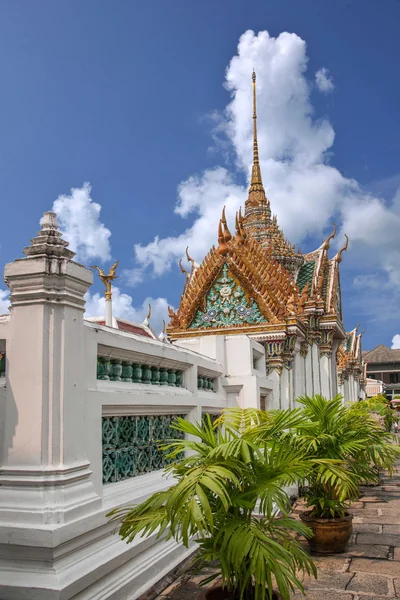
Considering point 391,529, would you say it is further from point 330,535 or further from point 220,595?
point 220,595

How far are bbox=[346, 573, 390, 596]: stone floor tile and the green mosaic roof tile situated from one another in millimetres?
9291

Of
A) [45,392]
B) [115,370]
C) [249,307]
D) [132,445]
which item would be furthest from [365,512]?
[45,392]

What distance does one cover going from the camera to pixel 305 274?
14.4 m

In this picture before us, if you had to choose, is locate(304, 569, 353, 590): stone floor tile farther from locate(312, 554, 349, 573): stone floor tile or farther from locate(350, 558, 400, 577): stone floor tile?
locate(350, 558, 400, 577): stone floor tile

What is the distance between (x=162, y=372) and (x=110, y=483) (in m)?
1.62

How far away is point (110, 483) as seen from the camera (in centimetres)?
474

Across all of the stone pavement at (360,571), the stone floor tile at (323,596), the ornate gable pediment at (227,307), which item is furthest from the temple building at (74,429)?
the ornate gable pediment at (227,307)

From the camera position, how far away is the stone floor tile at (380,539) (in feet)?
21.5

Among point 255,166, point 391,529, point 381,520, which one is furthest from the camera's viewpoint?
point 255,166

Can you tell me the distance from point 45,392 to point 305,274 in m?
11.2

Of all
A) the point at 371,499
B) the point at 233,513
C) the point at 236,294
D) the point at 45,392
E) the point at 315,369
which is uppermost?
the point at 236,294

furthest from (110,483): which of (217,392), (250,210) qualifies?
(250,210)

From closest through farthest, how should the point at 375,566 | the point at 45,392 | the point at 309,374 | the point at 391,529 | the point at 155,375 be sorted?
the point at 45,392 < the point at 375,566 < the point at 155,375 < the point at 391,529 < the point at 309,374

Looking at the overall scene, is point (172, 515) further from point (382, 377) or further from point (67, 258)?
point (382, 377)
